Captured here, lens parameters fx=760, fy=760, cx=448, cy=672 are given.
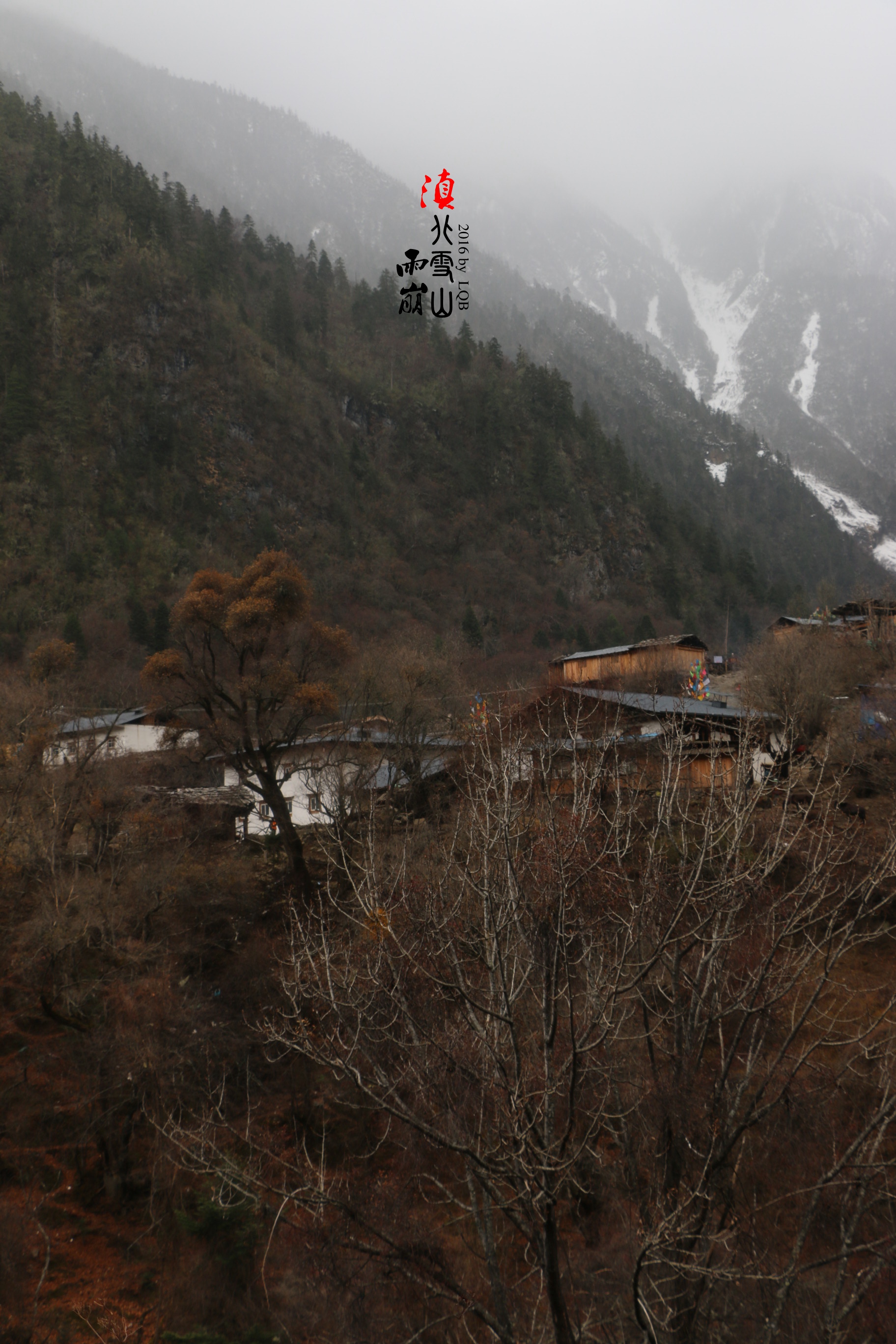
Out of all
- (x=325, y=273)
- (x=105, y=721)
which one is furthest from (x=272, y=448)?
(x=105, y=721)

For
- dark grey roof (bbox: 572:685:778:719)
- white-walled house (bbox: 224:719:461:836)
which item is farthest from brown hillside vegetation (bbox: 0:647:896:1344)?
dark grey roof (bbox: 572:685:778:719)

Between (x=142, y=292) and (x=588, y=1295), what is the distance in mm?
89666

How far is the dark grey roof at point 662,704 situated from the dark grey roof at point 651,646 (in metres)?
12.8

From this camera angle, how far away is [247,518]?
72.9 metres

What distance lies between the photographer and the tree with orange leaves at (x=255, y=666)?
A: 72.9 ft

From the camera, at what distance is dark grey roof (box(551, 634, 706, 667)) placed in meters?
48.8

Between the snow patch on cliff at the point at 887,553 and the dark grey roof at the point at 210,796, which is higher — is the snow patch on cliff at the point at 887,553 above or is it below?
above

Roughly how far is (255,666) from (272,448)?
6287 cm

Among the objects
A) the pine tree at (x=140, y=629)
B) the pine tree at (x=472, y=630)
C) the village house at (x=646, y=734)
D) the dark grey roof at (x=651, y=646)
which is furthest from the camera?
the pine tree at (x=472, y=630)

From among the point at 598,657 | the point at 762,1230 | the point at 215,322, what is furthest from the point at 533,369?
the point at 762,1230

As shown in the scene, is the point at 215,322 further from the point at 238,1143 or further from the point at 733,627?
the point at 238,1143

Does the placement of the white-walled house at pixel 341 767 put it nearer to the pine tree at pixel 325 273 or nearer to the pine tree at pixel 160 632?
the pine tree at pixel 160 632

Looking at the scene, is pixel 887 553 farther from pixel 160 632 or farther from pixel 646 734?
pixel 646 734

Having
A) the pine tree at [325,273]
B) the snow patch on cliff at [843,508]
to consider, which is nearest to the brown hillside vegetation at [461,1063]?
the pine tree at [325,273]
